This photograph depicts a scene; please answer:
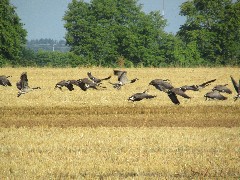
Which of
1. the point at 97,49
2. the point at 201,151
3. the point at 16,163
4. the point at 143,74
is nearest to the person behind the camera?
the point at 16,163

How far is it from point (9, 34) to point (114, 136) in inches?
2023

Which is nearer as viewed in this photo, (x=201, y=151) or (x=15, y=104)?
(x=201, y=151)

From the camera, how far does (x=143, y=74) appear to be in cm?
3531

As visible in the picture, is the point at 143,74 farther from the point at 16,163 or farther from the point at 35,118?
the point at 16,163

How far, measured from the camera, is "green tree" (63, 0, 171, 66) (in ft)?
221

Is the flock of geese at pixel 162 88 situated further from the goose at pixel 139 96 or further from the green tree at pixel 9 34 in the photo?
the green tree at pixel 9 34

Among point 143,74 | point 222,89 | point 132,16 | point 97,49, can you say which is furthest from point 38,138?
point 132,16

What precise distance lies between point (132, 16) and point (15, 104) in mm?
65865

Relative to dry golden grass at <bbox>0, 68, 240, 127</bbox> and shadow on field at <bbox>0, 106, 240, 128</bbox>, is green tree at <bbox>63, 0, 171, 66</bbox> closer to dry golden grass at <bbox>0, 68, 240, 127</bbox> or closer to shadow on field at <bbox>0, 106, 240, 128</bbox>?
dry golden grass at <bbox>0, 68, 240, 127</bbox>

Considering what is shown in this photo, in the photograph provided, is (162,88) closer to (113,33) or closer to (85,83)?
(85,83)

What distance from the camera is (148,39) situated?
6781cm

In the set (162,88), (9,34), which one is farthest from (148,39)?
(162,88)

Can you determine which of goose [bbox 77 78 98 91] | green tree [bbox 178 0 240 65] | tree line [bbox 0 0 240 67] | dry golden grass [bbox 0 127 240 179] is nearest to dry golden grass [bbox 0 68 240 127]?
goose [bbox 77 78 98 91]

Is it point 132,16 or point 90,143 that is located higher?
point 132,16
